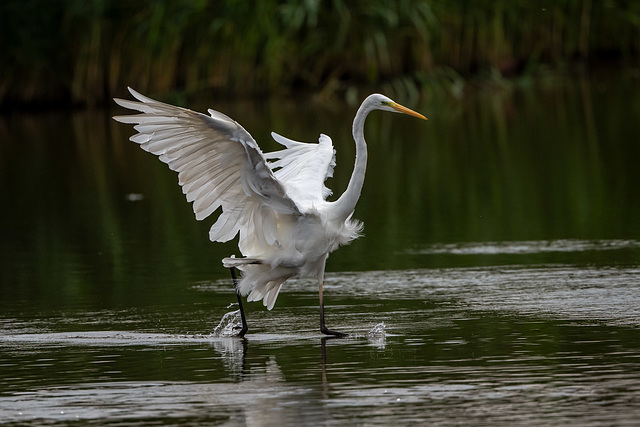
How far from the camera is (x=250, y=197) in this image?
839 cm

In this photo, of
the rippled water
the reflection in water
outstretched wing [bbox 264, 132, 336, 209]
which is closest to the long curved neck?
outstretched wing [bbox 264, 132, 336, 209]

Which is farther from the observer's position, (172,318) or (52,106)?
(52,106)

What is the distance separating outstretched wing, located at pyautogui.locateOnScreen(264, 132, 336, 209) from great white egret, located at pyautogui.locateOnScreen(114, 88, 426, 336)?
0.21 feet

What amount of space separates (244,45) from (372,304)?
1726 cm

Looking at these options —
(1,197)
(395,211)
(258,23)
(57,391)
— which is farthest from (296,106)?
(57,391)

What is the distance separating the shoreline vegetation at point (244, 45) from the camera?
25.6 meters

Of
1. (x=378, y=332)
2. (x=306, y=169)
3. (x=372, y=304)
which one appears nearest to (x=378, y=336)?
(x=378, y=332)

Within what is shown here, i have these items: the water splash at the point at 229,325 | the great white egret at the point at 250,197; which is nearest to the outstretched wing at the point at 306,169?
the great white egret at the point at 250,197

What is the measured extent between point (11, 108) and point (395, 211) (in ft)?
55.2

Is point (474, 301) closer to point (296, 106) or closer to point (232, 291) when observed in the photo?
point (232, 291)

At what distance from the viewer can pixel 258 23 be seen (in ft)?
83.6

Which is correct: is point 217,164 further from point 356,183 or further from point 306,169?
point 306,169

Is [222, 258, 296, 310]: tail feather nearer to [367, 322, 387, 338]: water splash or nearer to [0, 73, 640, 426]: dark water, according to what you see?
[0, 73, 640, 426]: dark water

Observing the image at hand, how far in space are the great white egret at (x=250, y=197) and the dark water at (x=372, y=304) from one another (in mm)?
368
